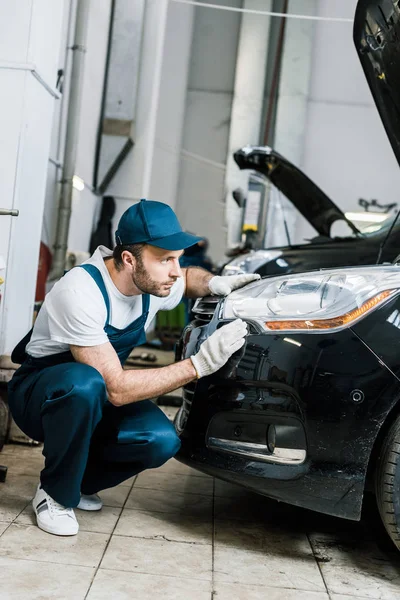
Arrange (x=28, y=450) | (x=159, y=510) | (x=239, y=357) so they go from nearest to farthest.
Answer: (x=239, y=357) → (x=159, y=510) → (x=28, y=450)

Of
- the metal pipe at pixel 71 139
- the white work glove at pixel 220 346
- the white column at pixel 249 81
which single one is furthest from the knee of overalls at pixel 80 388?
the white column at pixel 249 81

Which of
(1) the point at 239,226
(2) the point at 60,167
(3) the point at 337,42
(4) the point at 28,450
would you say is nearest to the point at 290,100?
(3) the point at 337,42

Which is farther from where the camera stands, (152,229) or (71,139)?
(71,139)

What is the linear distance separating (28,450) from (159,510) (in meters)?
0.92

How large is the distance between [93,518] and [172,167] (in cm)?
943

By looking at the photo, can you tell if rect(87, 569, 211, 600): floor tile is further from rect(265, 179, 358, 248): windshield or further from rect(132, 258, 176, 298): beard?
rect(265, 179, 358, 248): windshield

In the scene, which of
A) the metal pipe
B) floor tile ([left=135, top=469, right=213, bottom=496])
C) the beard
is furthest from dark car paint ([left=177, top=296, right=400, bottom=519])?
the metal pipe

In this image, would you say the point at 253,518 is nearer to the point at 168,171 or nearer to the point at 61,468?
the point at 61,468

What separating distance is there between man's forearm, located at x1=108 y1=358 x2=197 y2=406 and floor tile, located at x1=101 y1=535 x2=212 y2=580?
0.44 meters

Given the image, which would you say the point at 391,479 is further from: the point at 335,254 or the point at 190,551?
the point at 335,254

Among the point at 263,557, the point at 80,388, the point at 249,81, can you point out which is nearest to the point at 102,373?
the point at 80,388

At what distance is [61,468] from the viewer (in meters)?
2.16

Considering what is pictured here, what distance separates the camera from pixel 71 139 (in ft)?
22.5

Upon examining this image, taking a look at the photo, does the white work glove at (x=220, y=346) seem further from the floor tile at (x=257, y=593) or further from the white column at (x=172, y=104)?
the white column at (x=172, y=104)
